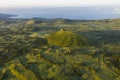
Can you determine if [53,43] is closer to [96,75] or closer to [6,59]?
[6,59]

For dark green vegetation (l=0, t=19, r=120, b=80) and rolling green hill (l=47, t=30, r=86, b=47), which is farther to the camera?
rolling green hill (l=47, t=30, r=86, b=47)

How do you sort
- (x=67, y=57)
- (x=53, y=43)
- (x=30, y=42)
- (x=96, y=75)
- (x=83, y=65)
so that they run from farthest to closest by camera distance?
1. (x=30, y=42)
2. (x=53, y=43)
3. (x=67, y=57)
4. (x=83, y=65)
5. (x=96, y=75)

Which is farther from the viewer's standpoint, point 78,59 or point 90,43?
point 90,43

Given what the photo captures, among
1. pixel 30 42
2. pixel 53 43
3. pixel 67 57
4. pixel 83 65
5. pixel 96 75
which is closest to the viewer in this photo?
pixel 96 75

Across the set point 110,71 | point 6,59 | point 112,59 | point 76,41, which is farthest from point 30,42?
point 110,71

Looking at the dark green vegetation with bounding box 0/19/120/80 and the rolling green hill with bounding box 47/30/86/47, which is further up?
the rolling green hill with bounding box 47/30/86/47

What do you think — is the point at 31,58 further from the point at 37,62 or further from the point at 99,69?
the point at 99,69

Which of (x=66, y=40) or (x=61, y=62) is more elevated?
(x=66, y=40)

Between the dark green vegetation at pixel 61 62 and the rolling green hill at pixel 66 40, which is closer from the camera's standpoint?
the dark green vegetation at pixel 61 62

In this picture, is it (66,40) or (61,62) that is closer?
(61,62)

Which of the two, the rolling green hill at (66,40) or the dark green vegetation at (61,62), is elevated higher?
the rolling green hill at (66,40)
